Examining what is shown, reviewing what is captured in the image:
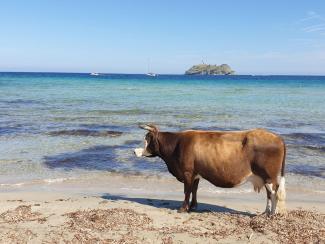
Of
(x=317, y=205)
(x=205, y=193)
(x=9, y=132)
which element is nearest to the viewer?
(x=317, y=205)

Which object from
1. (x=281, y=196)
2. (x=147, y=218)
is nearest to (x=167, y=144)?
(x=147, y=218)

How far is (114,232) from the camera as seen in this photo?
28.1 ft

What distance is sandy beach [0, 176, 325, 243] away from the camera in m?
8.30

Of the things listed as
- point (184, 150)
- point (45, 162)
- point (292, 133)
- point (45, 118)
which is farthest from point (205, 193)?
point (45, 118)

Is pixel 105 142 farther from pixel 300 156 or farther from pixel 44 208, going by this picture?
pixel 44 208

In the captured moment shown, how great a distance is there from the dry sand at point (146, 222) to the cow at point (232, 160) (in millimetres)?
579

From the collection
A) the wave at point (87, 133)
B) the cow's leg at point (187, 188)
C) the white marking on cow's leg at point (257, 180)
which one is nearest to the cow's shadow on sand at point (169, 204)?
the cow's leg at point (187, 188)

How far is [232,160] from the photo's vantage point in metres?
9.84

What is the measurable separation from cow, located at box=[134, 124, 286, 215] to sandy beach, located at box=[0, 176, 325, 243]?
572 millimetres

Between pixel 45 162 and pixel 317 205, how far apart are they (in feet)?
28.9

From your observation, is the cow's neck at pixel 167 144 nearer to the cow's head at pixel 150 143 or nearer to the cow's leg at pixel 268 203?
the cow's head at pixel 150 143

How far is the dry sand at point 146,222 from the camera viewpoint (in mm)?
8266

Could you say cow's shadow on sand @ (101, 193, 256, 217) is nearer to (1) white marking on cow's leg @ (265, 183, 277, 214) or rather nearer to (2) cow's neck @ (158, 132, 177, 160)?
(1) white marking on cow's leg @ (265, 183, 277, 214)

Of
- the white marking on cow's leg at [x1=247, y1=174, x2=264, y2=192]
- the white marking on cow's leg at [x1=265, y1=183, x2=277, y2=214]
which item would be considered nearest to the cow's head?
the white marking on cow's leg at [x1=247, y1=174, x2=264, y2=192]
